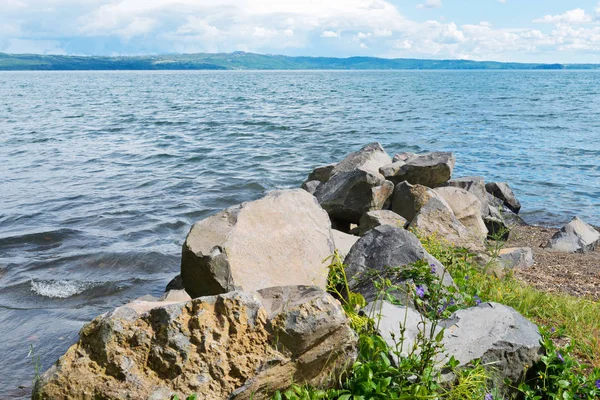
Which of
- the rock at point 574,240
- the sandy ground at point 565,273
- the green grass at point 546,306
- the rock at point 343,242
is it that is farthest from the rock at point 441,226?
the rock at point 574,240

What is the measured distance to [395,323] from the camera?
4070 millimetres

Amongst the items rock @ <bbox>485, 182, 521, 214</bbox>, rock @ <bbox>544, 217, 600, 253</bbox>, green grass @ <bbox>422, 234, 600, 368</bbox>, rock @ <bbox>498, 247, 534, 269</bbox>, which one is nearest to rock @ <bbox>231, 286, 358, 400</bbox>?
green grass @ <bbox>422, 234, 600, 368</bbox>

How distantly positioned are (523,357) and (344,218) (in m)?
5.56

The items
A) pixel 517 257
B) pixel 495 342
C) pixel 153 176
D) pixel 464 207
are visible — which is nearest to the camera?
pixel 495 342

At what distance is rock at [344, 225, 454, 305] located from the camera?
5023 millimetres

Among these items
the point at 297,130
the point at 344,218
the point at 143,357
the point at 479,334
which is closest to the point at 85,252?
the point at 344,218

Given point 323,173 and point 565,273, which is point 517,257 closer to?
point 565,273

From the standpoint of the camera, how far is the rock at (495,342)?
3934 mm

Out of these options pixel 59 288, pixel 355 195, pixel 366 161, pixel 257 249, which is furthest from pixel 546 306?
pixel 59 288

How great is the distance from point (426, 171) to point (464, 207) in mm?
1516

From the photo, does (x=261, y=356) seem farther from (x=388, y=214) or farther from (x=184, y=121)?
(x=184, y=121)

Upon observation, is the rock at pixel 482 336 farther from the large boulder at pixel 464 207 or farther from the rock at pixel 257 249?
the large boulder at pixel 464 207

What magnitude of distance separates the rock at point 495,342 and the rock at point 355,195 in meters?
4.76

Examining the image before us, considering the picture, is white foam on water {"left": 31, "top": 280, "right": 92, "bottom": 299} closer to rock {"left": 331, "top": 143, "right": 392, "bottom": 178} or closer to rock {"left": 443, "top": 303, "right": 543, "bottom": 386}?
rock {"left": 331, "top": 143, "right": 392, "bottom": 178}
